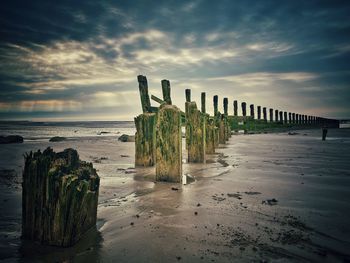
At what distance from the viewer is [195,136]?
743 cm

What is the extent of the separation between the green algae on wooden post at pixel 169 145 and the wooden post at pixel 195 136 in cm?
242

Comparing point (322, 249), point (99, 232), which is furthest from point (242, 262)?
point (99, 232)

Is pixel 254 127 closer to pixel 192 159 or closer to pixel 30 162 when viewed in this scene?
pixel 192 159

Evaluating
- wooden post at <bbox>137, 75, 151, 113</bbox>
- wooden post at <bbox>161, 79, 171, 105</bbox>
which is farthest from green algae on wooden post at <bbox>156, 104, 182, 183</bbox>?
wooden post at <bbox>161, 79, 171, 105</bbox>

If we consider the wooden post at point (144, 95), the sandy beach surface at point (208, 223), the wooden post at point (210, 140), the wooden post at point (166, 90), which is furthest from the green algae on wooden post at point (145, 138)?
the wooden post at point (210, 140)

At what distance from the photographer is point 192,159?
741cm

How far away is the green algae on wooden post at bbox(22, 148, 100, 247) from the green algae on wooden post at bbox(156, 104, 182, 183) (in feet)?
8.32

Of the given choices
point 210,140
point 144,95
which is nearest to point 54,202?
point 144,95

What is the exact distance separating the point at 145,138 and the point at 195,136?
165 centimetres

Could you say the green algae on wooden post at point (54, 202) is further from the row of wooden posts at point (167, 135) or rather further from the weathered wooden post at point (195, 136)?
the weathered wooden post at point (195, 136)

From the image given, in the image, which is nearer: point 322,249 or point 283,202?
point 322,249

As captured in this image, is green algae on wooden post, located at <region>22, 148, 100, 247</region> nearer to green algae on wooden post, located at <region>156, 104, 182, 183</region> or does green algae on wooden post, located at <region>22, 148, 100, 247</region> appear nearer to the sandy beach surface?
the sandy beach surface

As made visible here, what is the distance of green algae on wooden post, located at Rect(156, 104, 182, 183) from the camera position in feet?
16.0

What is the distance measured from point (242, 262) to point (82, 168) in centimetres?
188
